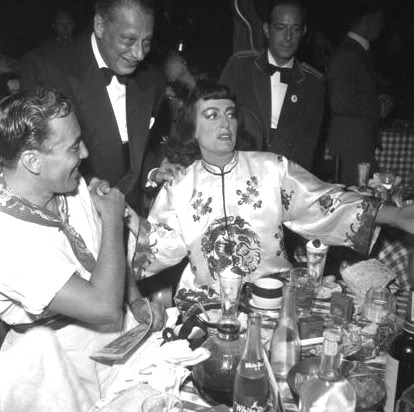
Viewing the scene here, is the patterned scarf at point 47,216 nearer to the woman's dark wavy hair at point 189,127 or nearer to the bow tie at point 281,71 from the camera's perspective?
the woman's dark wavy hair at point 189,127

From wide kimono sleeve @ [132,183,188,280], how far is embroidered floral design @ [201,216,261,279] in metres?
0.16

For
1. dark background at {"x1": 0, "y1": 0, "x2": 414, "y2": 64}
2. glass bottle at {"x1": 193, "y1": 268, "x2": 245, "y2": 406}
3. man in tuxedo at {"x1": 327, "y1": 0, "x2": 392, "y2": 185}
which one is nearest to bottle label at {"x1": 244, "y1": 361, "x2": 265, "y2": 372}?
glass bottle at {"x1": 193, "y1": 268, "x2": 245, "y2": 406}

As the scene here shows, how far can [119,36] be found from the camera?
118 inches

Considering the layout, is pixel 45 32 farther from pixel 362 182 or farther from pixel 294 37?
pixel 362 182

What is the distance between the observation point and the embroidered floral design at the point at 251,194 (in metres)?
2.71

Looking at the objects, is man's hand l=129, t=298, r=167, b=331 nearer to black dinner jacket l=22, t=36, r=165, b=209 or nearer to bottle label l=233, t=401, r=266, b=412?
bottle label l=233, t=401, r=266, b=412

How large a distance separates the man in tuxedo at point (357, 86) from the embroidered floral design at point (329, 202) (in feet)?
8.79

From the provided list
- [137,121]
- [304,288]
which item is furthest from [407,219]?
[137,121]

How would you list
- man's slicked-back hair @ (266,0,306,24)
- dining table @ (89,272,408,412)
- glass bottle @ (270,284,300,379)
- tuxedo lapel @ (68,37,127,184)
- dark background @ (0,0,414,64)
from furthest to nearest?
A: 1. dark background @ (0,0,414,64)
2. man's slicked-back hair @ (266,0,306,24)
3. tuxedo lapel @ (68,37,127,184)
4. glass bottle @ (270,284,300,379)
5. dining table @ (89,272,408,412)

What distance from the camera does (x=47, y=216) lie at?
6.45 feet

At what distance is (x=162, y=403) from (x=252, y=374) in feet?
0.80

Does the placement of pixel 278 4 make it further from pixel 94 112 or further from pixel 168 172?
pixel 168 172

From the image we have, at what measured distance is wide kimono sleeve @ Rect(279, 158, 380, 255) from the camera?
2.38m

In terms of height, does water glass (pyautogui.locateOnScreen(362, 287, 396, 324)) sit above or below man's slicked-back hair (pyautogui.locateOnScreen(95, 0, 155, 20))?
below
